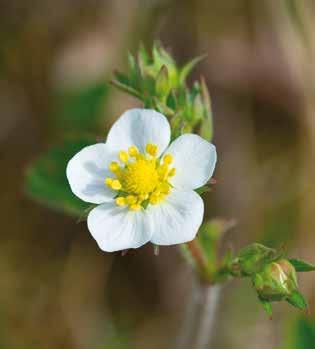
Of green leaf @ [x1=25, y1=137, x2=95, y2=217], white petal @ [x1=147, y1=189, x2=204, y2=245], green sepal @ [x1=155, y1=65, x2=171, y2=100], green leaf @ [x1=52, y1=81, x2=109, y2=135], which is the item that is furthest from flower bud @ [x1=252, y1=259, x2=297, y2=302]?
green leaf @ [x1=52, y1=81, x2=109, y2=135]

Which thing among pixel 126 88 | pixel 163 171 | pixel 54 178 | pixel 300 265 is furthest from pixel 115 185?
pixel 54 178

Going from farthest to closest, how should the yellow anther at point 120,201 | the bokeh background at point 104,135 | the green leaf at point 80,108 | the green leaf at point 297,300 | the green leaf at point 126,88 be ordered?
the green leaf at point 80,108 → the bokeh background at point 104,135 → the green leaf at point 126,88 → the yellow anther at point 120,201 → the green leaf at point 297,300

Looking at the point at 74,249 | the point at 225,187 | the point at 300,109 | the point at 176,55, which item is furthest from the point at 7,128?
the point at 300,109

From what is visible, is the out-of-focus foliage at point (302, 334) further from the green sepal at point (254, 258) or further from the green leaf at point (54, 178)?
the green leaf at point (54, 178)

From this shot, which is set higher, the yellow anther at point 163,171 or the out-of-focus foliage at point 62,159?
the yellow anther at point 163,171

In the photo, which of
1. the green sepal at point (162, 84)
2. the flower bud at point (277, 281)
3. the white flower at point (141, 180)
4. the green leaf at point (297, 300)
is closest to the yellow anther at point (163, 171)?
the white flower at point (141, 180)

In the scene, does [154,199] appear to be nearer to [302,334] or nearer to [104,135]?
[302,334]
